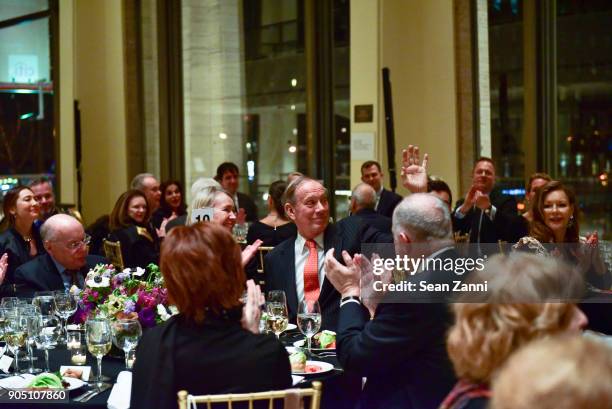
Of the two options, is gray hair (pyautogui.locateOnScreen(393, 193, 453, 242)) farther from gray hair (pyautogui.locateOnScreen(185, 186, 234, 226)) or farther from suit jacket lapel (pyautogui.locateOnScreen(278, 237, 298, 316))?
gray hair (pyautogui.locateOnScreen(185, 186, 234, 226))

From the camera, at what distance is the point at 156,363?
2.61 metres

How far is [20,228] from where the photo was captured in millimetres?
6156

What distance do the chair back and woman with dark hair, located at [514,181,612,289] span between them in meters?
3.17

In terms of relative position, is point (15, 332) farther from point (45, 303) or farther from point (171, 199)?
point (171, 199)

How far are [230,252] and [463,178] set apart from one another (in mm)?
6184

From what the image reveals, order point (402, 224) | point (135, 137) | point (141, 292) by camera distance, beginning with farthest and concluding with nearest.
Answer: point (135, 137) → point (141, 292) → point (402, 224)

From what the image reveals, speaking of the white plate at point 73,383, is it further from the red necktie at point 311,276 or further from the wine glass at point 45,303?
the red necktie at point 311,276

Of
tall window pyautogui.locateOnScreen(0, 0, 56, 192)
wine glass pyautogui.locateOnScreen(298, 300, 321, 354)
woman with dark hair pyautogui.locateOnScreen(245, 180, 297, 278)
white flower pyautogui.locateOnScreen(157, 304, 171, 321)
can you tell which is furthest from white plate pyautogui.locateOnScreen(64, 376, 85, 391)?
tall window pyautogui.locateOnScreen(0, 0, 56, 192)

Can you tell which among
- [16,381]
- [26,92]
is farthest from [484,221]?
[26,92]

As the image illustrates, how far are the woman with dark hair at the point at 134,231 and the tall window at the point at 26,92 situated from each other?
4755mm

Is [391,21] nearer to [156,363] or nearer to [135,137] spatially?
[135,137]

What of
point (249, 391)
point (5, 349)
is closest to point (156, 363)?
point (249, 391)

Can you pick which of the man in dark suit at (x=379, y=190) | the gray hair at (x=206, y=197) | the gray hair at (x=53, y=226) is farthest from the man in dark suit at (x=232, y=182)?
the gray hair at (x=53, y=226)

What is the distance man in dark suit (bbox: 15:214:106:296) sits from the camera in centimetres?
470
